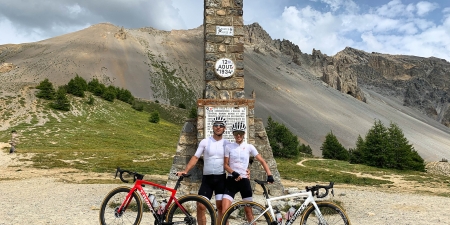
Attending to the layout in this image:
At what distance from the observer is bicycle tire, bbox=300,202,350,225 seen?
18.5ft

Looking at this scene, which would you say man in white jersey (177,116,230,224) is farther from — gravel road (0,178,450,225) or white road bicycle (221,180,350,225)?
gravel road (0,178,450,225)

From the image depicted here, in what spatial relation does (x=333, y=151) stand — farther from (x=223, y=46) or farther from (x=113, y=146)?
(x=223, y=46)

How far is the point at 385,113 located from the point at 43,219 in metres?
136

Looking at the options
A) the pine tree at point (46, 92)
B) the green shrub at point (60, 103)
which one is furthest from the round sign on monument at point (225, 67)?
the pine tree at point (46, 92)

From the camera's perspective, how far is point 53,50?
382ft

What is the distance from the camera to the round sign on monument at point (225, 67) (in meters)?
10.4

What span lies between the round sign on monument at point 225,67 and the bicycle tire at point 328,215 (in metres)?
5.69

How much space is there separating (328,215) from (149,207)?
3161mm

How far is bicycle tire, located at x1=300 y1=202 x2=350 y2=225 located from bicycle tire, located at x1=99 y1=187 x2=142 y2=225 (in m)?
3.01

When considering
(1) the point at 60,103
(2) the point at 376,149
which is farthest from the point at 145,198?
(1) the point at 60,103

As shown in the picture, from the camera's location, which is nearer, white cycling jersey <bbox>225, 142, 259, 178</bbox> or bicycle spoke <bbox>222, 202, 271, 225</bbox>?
bicycle spoke <bbox>222, 202, 271, 225</bbox>

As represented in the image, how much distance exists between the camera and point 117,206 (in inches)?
243

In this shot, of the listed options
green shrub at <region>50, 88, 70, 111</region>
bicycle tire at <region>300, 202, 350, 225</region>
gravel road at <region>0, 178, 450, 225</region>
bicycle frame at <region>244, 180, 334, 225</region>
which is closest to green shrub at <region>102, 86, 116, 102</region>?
green shrub at <region>50, 88, 70, 111</region>

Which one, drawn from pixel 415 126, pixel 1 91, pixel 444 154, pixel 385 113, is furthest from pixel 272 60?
pixel 1 91
